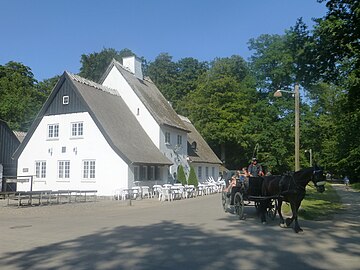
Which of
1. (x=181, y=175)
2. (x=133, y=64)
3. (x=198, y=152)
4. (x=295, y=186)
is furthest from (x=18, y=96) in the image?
(x=295, y=186)

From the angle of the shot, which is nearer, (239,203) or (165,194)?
(239,203)

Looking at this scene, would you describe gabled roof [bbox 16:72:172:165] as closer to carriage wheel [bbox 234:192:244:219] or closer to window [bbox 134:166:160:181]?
window [bbox 134:166:160:181]

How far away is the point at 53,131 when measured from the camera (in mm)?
32594

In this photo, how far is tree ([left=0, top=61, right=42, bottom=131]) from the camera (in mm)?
52594

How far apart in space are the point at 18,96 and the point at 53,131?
2680 centimetres

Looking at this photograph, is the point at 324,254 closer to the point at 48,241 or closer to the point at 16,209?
the point at 48,241

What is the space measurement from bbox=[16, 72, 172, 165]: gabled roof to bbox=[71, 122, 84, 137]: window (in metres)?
1.39

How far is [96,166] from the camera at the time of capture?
3003cm

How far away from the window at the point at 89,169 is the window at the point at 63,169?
1574 millimetres

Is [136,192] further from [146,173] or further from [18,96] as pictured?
[18,96]

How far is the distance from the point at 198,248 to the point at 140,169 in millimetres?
22115

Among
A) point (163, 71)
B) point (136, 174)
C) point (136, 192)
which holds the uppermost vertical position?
point (163, 71)

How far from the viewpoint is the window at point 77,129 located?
102ft

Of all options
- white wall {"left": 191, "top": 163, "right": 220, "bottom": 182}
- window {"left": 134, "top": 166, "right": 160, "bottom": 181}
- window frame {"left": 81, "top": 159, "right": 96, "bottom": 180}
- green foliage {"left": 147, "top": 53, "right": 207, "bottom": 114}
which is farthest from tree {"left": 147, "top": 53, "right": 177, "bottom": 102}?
window frame {"left": 81, "top": 159, "right": 96, "bottom": 180}
